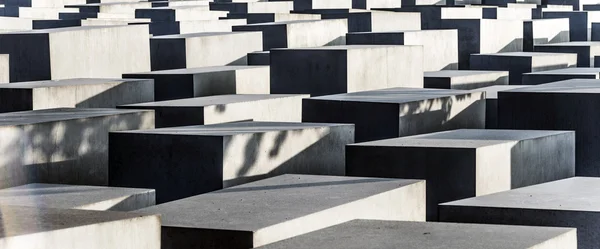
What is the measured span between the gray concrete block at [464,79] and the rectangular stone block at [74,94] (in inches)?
158

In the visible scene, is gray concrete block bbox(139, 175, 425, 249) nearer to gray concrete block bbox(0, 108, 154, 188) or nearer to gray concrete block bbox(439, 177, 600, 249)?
gray concrete block bbox(439, 177, 600, 249)

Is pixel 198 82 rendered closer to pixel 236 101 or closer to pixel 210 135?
pixel 236 101

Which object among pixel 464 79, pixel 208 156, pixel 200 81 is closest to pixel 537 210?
pixel 208 156

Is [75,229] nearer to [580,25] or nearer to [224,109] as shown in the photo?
[224,109]

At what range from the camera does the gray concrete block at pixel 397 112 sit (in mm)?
9891

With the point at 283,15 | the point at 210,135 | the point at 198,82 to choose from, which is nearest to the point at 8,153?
the point at 210,135

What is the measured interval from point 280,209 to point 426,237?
137 centimetres

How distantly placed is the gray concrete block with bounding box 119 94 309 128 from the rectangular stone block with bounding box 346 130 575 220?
215 centimetres

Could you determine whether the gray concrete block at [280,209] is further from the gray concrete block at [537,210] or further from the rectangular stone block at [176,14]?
the rectangular stone block at [176,14]

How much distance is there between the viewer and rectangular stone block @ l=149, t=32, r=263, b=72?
546 inches

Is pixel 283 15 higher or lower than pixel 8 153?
higher

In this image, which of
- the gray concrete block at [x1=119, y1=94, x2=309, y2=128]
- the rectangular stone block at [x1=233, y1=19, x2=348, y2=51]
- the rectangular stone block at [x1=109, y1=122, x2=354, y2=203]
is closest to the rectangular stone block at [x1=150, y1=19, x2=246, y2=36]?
the rectangular stone block at [x1=233, y1=19, x2=348, y2=51]

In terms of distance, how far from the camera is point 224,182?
7.56 meters

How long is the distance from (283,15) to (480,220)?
13.5 meters
